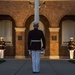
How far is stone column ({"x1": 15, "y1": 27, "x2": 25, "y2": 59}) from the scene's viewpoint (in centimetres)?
2930

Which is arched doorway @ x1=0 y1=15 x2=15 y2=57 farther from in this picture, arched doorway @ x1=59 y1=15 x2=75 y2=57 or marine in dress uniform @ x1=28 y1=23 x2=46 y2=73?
marine in dress uniform @ x1=28 y1=23 x2=46 y2=73

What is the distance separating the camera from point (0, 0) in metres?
29.3

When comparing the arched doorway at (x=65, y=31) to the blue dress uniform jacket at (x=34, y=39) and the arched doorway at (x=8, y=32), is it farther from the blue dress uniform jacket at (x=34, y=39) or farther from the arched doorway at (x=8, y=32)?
the blue dress uniform jacket at (x=34, y=39)

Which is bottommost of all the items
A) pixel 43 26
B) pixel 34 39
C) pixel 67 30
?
pixel 34 39

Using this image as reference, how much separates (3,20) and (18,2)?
2.75 metres

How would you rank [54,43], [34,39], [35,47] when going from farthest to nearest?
[54,43] → [34,39] → [35,47]

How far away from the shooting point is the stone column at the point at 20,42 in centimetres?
2930

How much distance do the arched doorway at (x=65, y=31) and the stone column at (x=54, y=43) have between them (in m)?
1.69

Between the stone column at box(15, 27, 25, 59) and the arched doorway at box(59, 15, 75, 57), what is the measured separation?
12.1ft

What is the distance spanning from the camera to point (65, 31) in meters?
31.2

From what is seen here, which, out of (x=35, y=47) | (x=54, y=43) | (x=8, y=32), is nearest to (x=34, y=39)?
(x=35, y=47)

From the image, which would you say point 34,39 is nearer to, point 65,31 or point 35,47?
point 35,47

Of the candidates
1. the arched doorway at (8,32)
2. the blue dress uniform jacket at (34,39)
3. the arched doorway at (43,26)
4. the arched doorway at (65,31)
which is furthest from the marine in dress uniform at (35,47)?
the arched doorway at (65,31)

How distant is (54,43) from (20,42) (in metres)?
2.89
